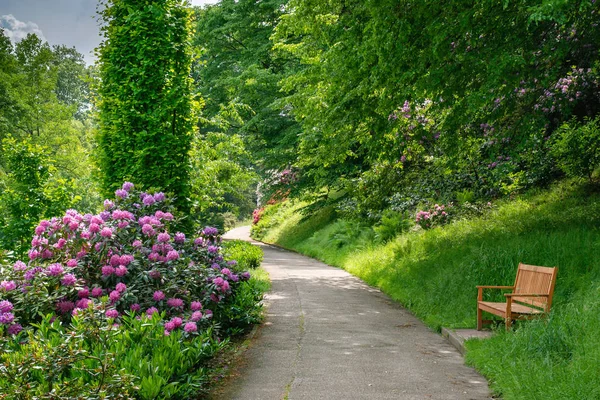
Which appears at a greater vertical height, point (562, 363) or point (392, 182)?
point (392, 182)

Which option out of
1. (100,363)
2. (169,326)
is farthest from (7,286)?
(100,363)

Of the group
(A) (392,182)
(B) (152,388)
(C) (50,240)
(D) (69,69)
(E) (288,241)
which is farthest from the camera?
(D) (69,69)

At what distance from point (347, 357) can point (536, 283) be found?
2.87 meters

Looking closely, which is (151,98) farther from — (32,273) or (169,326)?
(169,326)

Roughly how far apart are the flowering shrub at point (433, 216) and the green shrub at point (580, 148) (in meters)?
3.16

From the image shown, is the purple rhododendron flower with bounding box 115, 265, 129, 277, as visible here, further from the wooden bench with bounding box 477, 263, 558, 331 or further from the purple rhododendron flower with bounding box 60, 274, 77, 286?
the wooden bench with bounding box 477, 263, 558, 331

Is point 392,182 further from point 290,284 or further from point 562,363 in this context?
point 562,363

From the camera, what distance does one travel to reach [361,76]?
Answer: 11.3m

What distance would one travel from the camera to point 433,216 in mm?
14805

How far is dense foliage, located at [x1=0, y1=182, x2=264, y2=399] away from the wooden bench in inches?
141

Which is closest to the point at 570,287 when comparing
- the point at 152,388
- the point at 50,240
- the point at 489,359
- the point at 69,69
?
the point at 489,359

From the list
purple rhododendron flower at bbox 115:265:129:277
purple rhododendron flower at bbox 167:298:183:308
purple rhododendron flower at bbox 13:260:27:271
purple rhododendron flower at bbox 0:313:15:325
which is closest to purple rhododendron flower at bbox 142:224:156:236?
purple rhododendron flower at bbox 115:265:129:277

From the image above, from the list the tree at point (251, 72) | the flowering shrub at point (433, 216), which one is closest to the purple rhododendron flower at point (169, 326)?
the flowering shrub at point (433, 216)

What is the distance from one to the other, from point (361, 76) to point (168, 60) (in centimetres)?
396
